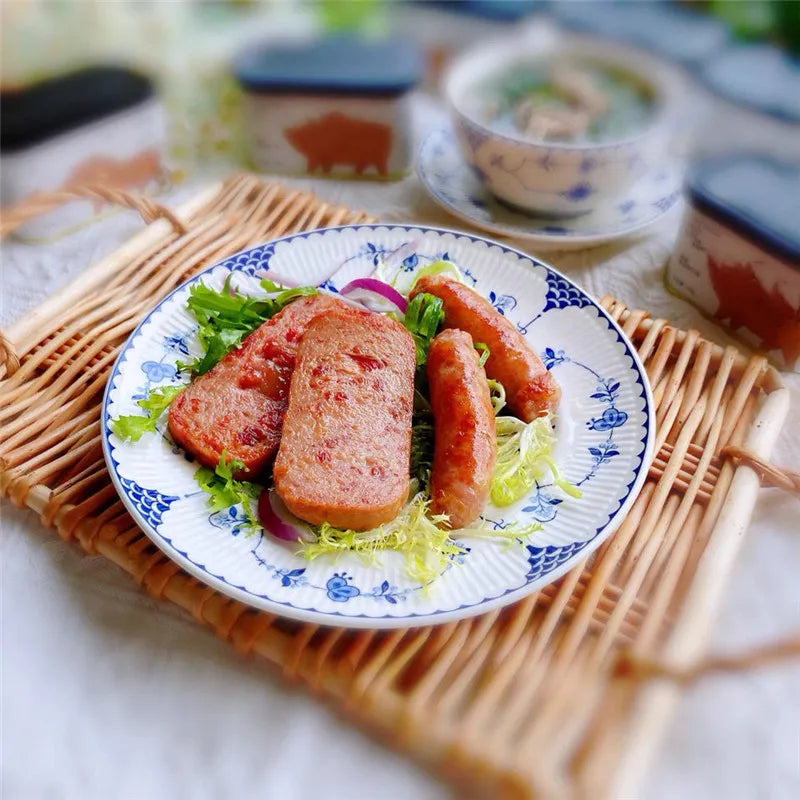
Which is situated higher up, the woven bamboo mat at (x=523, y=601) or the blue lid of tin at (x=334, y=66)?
the blue lid of tin at (x=334, y=66)

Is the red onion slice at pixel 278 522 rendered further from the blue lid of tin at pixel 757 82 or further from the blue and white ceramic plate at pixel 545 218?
the blue lid of tin at pixel 757 82

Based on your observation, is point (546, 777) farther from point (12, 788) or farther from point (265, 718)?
point (12, 788)

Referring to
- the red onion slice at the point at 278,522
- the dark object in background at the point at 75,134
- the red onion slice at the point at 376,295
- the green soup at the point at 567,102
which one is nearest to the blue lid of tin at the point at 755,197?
the green soup at the point at 567,102

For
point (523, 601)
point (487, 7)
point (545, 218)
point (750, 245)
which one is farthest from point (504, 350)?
point (487, 7)

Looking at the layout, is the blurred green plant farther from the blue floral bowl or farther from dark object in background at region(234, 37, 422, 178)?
the blue floral bowl

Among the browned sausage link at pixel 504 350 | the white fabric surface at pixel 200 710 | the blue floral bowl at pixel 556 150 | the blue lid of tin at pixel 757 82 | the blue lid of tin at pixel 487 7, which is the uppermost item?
the blue lid of tin at pixel 487 7

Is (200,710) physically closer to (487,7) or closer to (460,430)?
(460,430)
